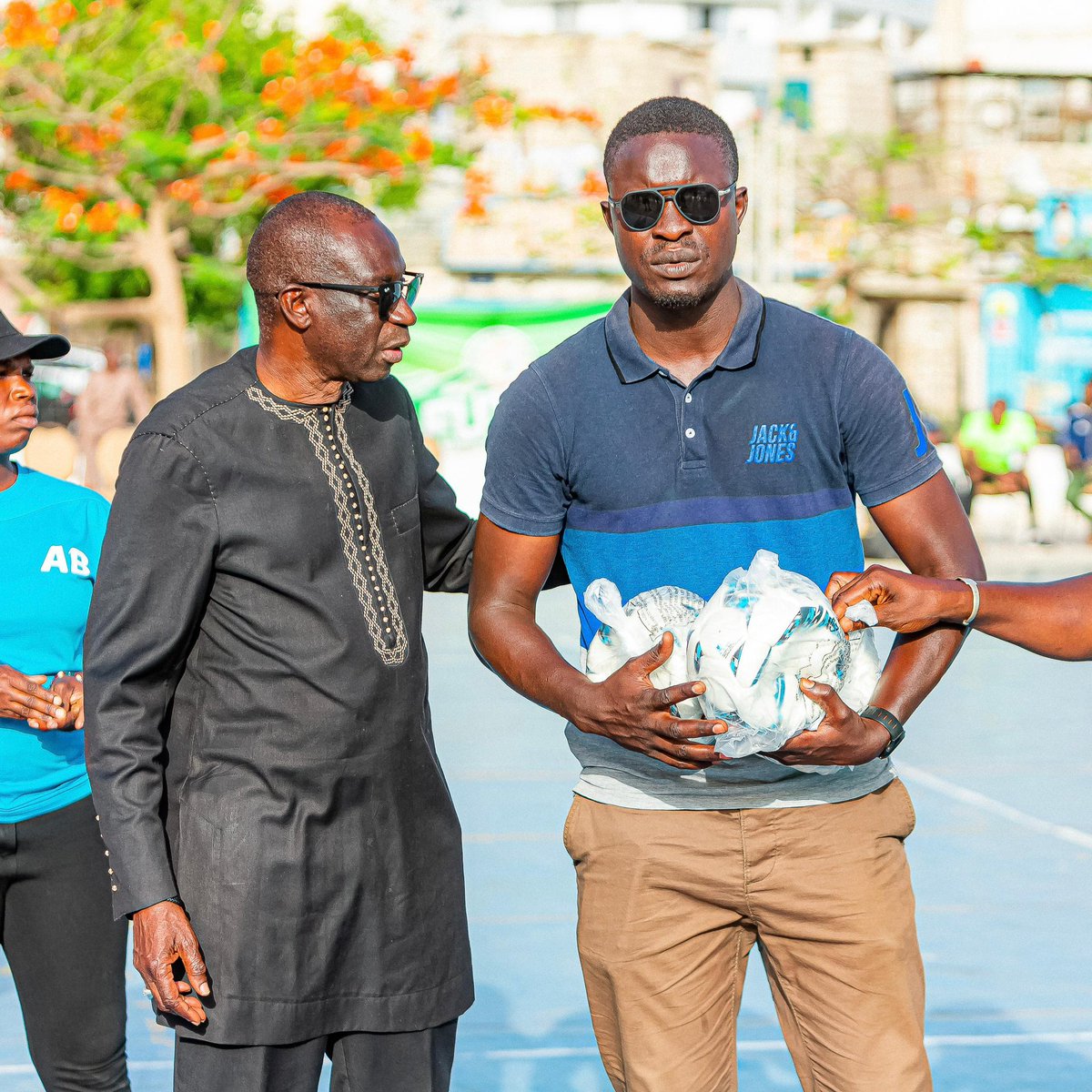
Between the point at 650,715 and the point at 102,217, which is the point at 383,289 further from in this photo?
the point at 102,217

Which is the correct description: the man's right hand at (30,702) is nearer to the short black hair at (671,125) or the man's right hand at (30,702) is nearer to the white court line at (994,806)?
the short black hair at (671,125)

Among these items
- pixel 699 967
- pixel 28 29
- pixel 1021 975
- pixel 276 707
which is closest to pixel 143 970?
pixel 276 707

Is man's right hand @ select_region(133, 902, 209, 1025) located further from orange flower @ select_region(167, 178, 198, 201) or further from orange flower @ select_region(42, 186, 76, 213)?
orange flower @ select_region(42, 186, 76, 213)

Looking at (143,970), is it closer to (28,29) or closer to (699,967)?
(699,967)

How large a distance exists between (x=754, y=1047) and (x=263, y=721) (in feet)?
8.25

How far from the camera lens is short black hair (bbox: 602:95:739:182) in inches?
119

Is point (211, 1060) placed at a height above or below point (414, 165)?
below

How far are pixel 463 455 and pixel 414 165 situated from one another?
475cm

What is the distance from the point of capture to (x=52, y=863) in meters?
3.69

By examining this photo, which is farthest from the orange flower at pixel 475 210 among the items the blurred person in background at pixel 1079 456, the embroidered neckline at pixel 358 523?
the embroidered neckline at pixel 358 523

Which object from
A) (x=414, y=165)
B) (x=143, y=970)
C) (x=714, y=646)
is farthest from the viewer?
(x=414, y=165)

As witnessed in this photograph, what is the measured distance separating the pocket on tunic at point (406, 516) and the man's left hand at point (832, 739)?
0.83m

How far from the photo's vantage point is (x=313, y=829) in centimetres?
301

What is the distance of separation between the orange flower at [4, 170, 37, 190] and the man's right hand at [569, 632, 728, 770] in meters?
18.4
